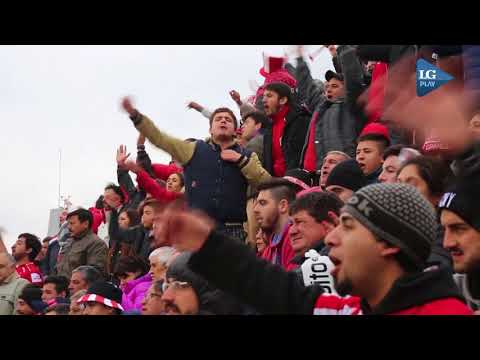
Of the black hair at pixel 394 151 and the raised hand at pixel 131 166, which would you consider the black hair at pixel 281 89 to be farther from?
the black hair at pixel 394 151

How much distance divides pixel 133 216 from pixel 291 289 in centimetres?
602

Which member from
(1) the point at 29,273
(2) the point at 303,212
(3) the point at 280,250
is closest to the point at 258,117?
(1) the point at 29,273

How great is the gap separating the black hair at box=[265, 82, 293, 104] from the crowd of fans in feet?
0.07

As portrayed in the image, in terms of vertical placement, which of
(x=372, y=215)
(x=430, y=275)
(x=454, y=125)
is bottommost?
(x=430, y=275)

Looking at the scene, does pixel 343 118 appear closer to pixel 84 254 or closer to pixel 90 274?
pixel 90 274

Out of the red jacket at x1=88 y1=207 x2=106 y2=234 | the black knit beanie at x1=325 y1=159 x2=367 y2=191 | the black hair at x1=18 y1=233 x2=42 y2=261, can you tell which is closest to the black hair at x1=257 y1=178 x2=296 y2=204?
the black knit beanie at x1=325 y1=159 x2=367 y2=191

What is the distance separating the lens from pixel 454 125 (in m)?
4.48

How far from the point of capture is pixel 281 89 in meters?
7.69

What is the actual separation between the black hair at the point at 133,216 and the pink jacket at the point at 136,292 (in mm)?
1806

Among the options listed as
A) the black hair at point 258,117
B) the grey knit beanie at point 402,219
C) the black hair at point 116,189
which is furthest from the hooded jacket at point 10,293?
the grey knit beanie at point 402,219

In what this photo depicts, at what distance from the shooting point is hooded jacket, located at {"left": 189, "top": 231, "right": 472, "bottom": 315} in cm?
279
